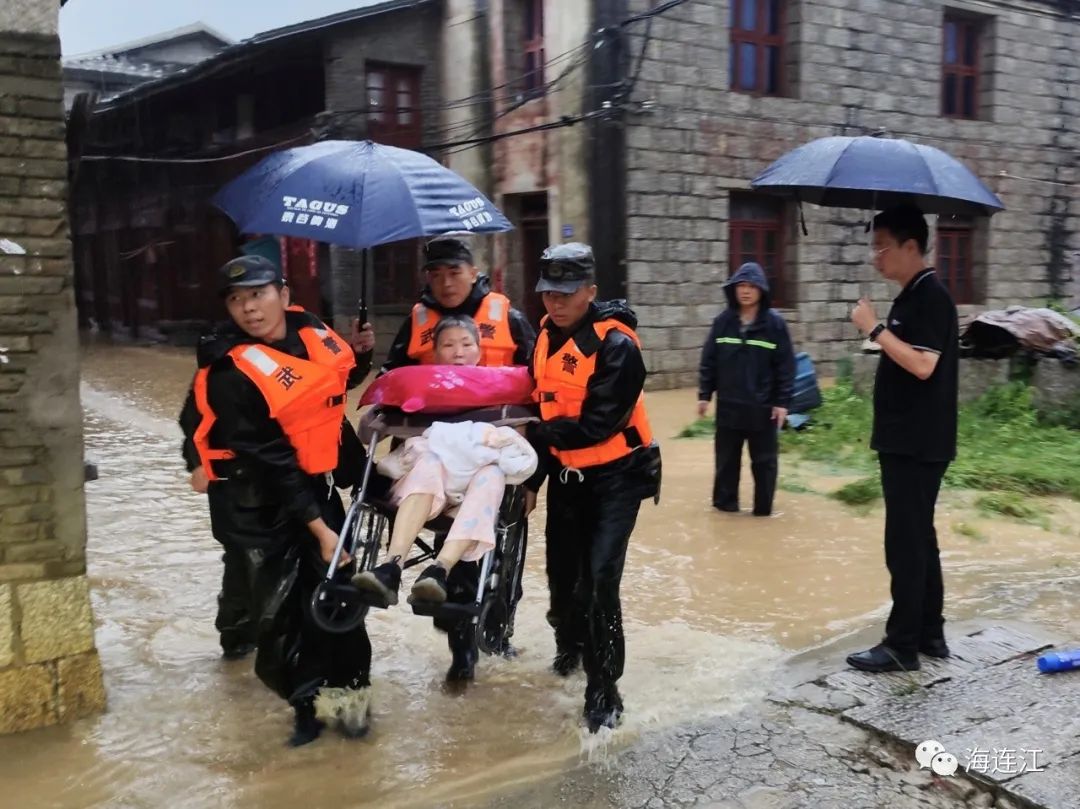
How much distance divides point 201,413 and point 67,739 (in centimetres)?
143

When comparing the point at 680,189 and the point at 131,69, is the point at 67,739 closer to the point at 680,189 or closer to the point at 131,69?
the point at 680,189

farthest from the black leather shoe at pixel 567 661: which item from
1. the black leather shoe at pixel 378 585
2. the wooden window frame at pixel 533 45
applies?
the wooden window frame at pixel 533 45

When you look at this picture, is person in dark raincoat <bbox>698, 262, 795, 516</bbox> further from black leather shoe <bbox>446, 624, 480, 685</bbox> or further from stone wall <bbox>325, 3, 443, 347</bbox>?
stone wall <bbox>325, 3, 443, 347</bbox>

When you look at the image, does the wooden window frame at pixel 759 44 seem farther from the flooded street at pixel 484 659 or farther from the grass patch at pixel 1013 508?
the grass patch at pixel 1013 508

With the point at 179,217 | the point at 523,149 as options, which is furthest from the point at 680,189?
the point at 179,217

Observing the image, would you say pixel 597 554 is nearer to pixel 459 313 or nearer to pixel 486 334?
pixel 486 334

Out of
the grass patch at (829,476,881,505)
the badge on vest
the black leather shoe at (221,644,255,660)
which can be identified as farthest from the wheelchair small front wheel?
the grass patch at (829,476,881,505)

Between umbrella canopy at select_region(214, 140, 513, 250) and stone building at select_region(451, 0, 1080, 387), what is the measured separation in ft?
28.1

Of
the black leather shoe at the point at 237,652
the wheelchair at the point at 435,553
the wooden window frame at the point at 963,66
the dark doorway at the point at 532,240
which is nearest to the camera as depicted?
the wheelchair at the point at 435,553

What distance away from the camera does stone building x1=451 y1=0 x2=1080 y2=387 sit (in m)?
13.3

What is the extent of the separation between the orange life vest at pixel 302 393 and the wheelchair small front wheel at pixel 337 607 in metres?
0.50

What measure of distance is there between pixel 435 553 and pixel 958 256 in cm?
1546

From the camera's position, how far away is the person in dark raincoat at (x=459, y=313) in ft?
14.5

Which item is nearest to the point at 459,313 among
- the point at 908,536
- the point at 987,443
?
the point at 908,536
